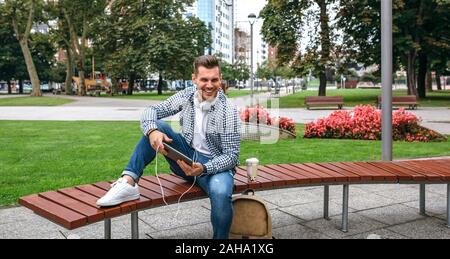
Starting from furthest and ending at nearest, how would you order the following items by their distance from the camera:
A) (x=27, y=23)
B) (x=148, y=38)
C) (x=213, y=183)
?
(x=148, y=38) → (x=27, y=23) → (x=213, y=183)

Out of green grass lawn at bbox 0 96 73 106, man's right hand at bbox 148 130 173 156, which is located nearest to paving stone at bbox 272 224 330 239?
man's right hand at bbox 148 130 173 156

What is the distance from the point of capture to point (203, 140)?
155 inches

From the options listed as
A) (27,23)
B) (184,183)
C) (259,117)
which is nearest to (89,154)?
(259,117)

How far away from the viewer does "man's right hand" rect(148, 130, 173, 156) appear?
3.56 metres

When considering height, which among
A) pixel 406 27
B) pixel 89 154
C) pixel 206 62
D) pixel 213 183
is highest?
pixel 406 27

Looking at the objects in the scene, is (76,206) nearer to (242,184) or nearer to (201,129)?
(201,129)

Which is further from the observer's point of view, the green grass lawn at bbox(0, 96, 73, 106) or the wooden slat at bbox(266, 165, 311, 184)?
the green grass lawn at bbox(0, 96, 73, 106)

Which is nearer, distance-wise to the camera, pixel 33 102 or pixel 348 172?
pixel 348 172

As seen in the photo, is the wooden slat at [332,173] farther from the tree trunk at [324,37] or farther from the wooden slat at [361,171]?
the tree trunk at [324,37]

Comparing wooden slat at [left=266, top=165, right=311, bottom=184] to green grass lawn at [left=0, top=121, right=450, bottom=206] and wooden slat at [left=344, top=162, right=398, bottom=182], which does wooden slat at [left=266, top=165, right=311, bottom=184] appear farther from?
green grass lawn at [left=0, top=121, right=450, bottom=206]

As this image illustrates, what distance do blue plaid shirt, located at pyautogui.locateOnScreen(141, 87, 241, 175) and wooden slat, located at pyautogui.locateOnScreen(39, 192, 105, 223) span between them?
0.73 m

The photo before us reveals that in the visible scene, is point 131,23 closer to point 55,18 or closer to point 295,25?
point 55,18

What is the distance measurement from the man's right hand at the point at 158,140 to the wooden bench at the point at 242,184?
348mm

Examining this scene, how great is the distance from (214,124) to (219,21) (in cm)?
14188
